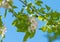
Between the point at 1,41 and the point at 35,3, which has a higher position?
the point at 35,3

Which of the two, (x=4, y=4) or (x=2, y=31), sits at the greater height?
(x=4, y=4)

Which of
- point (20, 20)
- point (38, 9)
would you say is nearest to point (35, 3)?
point (38, 9)

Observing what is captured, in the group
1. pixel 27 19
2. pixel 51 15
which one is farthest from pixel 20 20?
pixel 51 15

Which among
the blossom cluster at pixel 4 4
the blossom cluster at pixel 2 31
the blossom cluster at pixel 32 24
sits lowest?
the blossom cluster at pixel 2 31

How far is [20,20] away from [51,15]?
14 cm

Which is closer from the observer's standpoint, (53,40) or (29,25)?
(29,25)

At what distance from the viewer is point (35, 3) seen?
2.17 ft

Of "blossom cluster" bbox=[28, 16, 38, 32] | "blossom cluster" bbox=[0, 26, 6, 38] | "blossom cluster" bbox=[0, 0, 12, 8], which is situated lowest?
"blossom cluster" bbox=[0, 26, 6, 38]

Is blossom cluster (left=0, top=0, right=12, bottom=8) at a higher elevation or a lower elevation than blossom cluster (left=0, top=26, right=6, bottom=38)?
higher

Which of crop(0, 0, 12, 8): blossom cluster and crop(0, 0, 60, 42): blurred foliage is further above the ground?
crop(0, 0, 12, 8): blossom cluster

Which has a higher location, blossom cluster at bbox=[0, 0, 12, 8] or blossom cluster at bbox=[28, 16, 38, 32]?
blossom cluster at bbox=[0, 0, 12, 8]

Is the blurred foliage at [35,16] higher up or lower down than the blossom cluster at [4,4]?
lower down

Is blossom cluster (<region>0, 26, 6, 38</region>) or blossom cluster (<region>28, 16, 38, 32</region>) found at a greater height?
blossom cluster (<region>28, 16, 38, 32</region>)

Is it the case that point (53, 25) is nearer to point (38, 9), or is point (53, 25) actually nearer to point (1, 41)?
point (38, 9)
